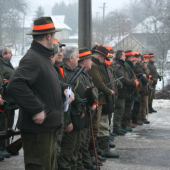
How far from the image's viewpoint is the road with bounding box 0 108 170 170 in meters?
5.31

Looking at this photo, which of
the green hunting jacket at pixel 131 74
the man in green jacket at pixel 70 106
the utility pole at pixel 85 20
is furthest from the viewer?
the utility pole at pixel 85 20

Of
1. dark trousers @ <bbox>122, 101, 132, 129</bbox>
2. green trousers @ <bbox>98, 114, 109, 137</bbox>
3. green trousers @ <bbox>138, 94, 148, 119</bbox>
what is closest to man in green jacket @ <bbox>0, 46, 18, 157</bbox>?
green trousers @ <bbox>98, 114, 109, 137</bbox>

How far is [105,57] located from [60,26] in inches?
1048

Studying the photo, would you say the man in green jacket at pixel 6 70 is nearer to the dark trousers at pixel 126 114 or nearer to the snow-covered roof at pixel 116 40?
the dark trousers at pixel 126 114

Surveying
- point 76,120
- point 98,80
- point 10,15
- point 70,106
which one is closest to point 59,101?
point 70,106

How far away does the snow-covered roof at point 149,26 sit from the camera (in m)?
23.3

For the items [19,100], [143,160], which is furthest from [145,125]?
[19,100]

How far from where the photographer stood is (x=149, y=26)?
2558 cm

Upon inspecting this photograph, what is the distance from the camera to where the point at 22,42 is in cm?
1441

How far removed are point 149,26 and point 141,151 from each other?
812 inches

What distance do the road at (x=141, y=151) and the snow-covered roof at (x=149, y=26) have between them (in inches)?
602

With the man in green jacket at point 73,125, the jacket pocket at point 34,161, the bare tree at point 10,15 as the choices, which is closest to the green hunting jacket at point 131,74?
the man in green jacket at point 73,125

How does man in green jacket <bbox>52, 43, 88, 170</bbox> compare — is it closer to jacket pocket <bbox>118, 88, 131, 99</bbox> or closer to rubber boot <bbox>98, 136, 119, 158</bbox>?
rubber boot <bbox>98, 136, 119, 158</bbox>

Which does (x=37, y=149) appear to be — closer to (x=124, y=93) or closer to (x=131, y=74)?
(x=124, y=93)
